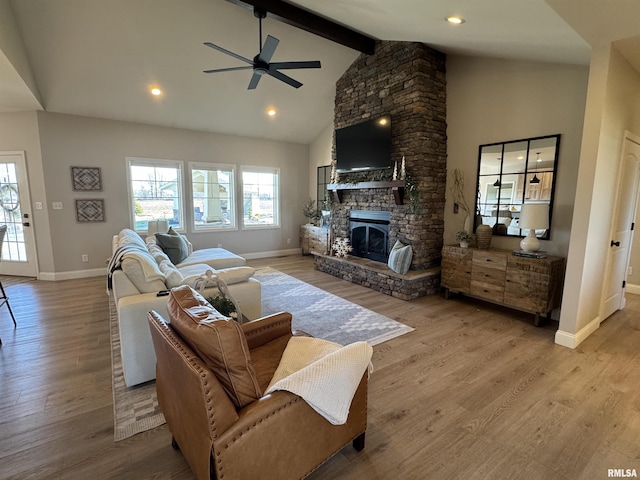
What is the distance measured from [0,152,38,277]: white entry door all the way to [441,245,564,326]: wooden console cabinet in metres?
6.49

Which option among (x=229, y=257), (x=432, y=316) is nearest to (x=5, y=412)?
(x=229, y=257)

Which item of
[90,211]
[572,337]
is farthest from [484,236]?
[90,211]

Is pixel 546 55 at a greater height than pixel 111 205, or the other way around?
pixel 546 55

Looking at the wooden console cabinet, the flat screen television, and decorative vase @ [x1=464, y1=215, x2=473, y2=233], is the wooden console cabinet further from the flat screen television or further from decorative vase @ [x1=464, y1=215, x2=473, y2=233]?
the flat screen television

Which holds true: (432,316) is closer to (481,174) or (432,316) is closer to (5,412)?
(481,174)

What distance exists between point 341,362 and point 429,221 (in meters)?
3.50

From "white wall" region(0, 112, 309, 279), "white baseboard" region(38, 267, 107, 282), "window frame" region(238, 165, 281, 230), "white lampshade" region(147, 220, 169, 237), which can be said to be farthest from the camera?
"window frame" region(238, 165, 281, 230)

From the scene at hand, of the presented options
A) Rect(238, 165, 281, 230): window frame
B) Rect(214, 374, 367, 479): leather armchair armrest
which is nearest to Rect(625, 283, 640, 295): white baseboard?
Rect(214, 374, 367, 479): leather armchair armrest

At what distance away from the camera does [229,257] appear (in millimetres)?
4434

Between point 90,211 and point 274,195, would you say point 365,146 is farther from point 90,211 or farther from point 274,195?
point 90,211

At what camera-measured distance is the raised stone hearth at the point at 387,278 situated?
168 inches

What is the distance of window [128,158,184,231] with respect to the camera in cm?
570

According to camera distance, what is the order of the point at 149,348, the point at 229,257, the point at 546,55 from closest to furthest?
the point at 149,348
the point at 546,55
the point at 229,257

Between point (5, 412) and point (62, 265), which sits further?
point (62, 265)
